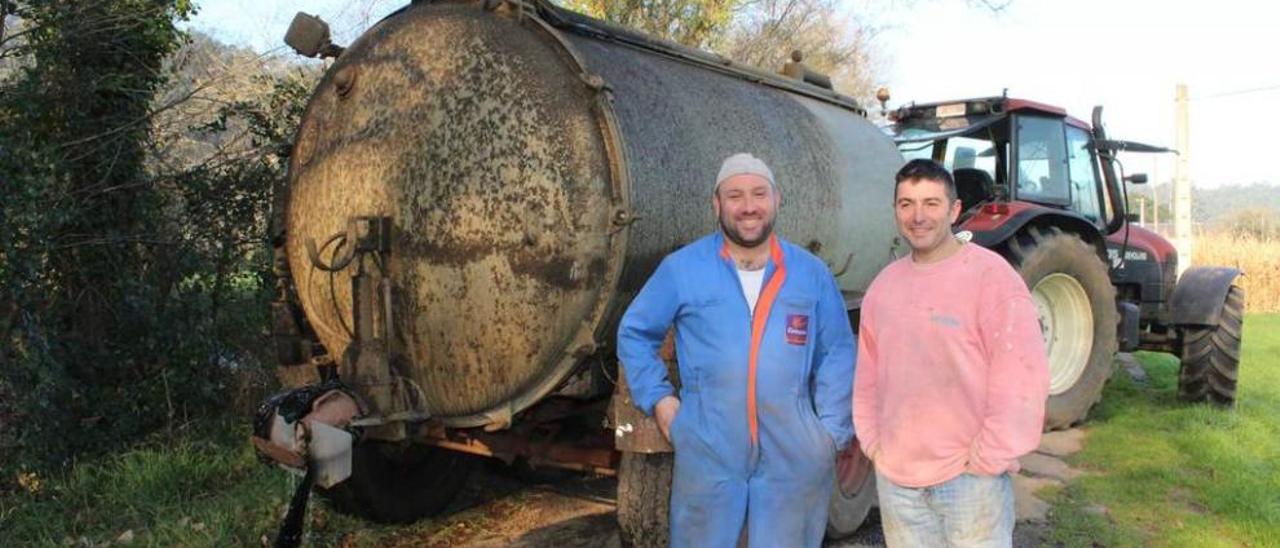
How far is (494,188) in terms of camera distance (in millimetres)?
3736

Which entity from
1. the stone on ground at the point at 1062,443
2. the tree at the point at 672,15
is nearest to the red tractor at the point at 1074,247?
the stone on ground at the point at 1062,443

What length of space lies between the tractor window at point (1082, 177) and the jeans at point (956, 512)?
6208mm

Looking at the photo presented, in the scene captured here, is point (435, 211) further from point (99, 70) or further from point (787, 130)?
point (99, 70)

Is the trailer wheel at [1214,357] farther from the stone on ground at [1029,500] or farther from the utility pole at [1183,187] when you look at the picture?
the utility pole at [1183,187]

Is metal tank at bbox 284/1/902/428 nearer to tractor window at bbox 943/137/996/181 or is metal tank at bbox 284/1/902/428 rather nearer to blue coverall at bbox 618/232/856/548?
blue coverall at bbox 618/232/856/548

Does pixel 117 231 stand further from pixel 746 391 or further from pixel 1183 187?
pixel 1183 187

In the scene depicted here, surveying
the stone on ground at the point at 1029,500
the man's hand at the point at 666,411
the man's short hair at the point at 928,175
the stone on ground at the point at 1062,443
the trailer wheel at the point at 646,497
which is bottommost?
the stone on ground at the point at 1029,500

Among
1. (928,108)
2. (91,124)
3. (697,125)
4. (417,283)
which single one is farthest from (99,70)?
(928,108)

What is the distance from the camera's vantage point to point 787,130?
5207mm

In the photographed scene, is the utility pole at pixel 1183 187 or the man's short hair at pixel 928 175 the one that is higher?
the utility pole at pixel 1183 187

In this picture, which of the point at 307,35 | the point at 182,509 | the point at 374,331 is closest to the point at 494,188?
the point at 374,331

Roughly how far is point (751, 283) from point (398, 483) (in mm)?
2781

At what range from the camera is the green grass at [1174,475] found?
5109 millimetres

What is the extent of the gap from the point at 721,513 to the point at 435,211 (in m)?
1.67
